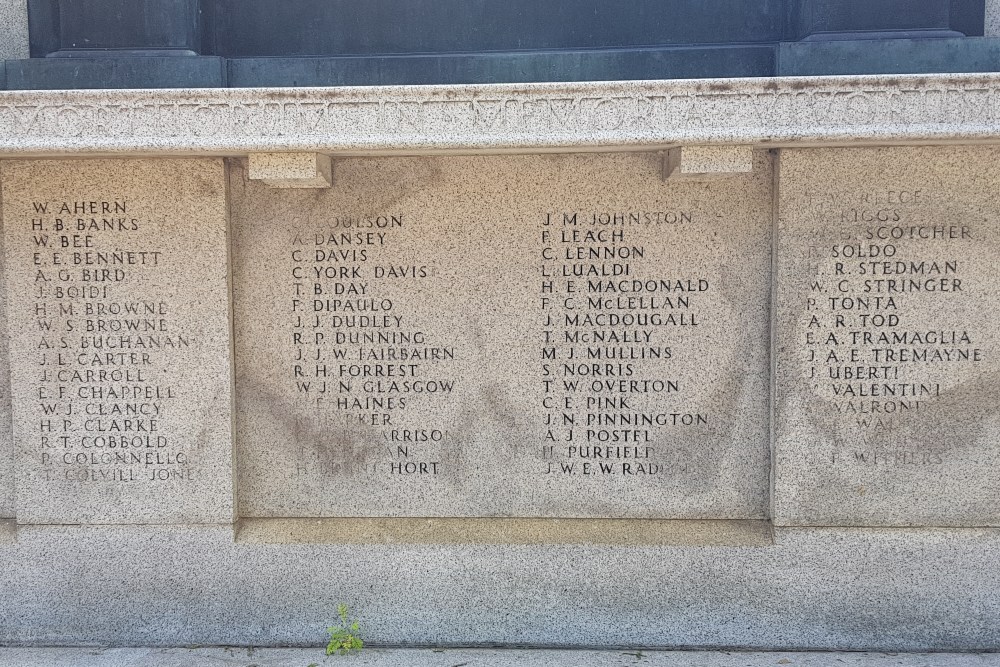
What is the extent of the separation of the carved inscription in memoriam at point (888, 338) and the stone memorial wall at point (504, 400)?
0.06ft

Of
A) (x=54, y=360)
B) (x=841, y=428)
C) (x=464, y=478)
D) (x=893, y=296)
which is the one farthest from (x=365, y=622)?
(x=893, y=296)

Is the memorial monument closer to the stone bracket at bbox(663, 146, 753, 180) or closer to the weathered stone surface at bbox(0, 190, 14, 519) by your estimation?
the weathered stone surface at bbox(0, 190, 14, 519)

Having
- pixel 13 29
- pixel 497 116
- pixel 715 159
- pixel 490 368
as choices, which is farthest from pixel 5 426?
pixel 715 159

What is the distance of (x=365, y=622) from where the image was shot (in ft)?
18.9

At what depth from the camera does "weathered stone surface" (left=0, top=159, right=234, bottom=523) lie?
5602 millimetres

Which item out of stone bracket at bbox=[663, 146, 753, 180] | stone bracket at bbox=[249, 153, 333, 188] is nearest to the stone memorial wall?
stone bracket at bbox=[249, 153, 333, 188]

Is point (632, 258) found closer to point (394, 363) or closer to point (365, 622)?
point (394, 363)

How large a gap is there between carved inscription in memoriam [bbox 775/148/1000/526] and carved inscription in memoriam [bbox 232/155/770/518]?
0.85ft

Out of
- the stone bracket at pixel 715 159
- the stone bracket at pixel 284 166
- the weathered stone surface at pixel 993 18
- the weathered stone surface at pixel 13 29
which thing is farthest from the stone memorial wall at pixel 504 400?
the weathered stone surface at pixel 993 18

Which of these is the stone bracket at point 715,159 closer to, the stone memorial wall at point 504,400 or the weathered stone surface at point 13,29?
the stone memorial wall at point 504,400

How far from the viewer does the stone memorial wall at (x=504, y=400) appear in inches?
217

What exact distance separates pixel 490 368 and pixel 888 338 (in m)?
2.75

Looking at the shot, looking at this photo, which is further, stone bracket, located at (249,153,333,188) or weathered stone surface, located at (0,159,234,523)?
weathered stone surface, located at (0,159,234,523)

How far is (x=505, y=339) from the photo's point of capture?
573 centimetres
